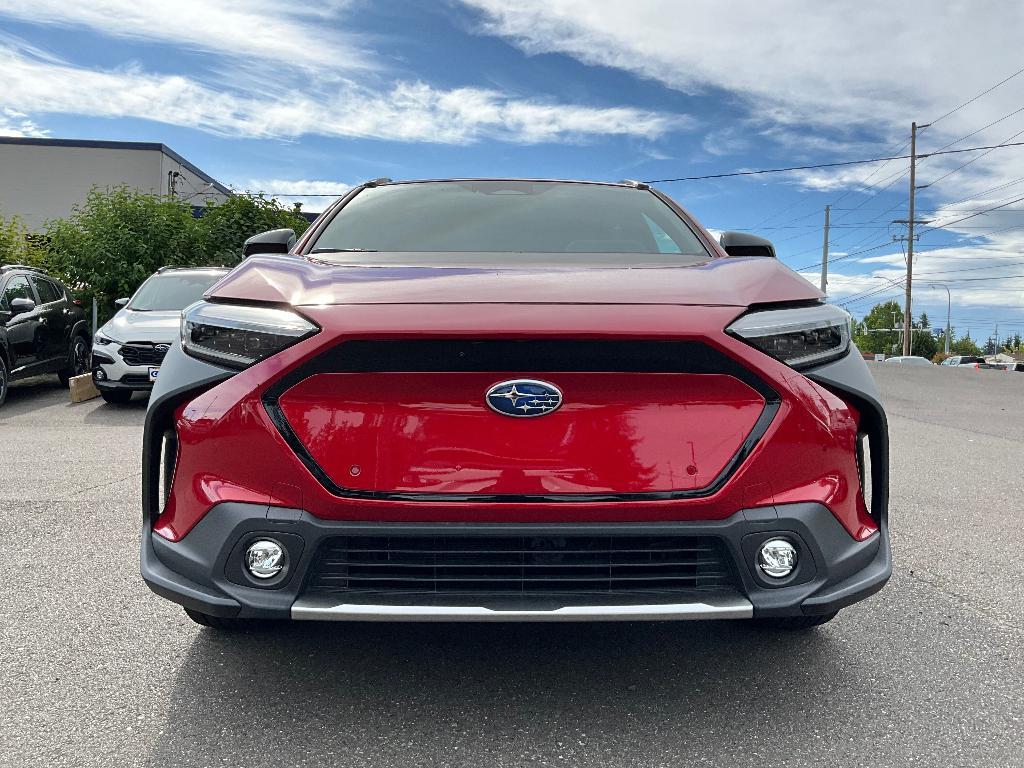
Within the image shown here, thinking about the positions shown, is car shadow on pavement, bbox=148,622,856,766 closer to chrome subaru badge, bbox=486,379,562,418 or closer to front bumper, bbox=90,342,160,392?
chrome subaru badge, bbox=486,379,562,418

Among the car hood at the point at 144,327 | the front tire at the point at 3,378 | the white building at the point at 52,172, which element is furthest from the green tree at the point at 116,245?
the white building at the point at 52,172

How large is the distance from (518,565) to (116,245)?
16680 millimetres

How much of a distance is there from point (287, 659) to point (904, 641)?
2106 mm

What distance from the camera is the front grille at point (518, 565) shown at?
221 cm

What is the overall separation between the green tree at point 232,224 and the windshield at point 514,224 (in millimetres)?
15924

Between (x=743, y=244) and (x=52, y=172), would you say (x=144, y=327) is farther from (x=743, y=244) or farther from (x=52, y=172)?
(x=52, y=172)

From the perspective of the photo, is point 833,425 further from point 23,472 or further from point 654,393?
point 23,472

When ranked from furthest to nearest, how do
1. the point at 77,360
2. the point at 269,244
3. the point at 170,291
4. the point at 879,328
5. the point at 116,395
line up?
the point at 879,328 → the point at 77,360 → the point at 170,291 → the point at 116,395 → the point at 269,244

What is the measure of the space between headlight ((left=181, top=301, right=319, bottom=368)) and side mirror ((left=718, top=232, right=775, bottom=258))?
1.80m

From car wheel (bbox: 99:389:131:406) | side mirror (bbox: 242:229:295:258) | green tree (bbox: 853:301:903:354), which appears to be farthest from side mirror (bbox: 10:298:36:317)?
green tree (bbox: 853:301:903:354)

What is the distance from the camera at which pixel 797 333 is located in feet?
7.52

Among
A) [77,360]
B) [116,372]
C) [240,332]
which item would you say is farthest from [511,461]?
[77,360]

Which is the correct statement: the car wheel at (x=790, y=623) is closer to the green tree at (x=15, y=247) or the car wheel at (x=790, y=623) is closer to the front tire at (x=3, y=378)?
the front tire at (x=3, y=378)

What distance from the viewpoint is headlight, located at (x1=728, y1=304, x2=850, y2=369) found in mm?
2252
